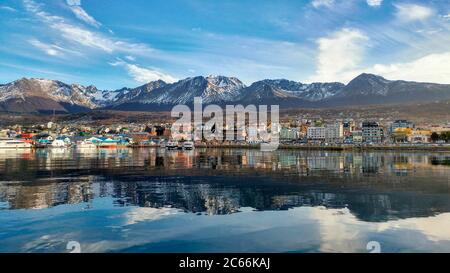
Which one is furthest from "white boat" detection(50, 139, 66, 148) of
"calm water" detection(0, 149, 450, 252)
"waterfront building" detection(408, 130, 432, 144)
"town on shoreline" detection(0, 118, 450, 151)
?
"calm water" detection(0, 149, 450, 252)

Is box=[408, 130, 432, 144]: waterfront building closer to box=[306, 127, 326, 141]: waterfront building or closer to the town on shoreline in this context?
the town on shoreline

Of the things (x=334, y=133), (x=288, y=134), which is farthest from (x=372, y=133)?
(x=288, y=134)

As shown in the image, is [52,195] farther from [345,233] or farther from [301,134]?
[301,134]

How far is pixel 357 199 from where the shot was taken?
1159 cm

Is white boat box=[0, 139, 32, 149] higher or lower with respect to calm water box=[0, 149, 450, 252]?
higher

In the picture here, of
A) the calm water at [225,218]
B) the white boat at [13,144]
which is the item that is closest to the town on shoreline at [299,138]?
the white boat at [13,144]

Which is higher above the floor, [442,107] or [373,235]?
[442,107]

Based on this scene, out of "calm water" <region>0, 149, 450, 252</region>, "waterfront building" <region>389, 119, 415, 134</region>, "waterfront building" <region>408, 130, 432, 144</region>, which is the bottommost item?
"calm water" <region>0, 149, 450, 252</region>

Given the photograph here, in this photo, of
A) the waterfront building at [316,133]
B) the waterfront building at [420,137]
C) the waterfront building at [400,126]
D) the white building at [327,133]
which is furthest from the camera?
the waterfront building at [316,133]

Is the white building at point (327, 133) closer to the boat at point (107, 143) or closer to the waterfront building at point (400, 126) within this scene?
the waterfront building at point (400, 126)

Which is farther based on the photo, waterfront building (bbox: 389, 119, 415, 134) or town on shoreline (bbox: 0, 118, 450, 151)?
waterfront building (bbox: 389, 119, 415, 134)

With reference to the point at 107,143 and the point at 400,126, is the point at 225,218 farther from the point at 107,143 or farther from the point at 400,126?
the point at 400,126
